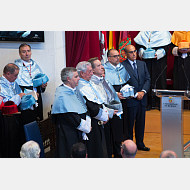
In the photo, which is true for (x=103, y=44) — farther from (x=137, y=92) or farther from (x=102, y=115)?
(x=102, y=115)

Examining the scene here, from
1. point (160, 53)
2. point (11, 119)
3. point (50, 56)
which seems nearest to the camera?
point (11, 119)

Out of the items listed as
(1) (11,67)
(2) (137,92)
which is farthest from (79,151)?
(2) (137,92)

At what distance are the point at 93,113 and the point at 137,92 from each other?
4.65ft

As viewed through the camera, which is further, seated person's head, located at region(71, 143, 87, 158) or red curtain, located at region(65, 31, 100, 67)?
red curtain, located at region(65, 31, 100, 67)

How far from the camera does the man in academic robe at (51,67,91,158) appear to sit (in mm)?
3219

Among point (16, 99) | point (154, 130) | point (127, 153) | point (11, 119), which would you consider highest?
point (16, 99)

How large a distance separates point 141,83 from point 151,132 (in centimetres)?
159

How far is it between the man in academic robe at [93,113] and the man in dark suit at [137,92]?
116 centimetres

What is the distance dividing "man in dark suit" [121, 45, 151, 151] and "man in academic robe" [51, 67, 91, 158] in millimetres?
1460

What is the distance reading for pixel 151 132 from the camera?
5930 mm

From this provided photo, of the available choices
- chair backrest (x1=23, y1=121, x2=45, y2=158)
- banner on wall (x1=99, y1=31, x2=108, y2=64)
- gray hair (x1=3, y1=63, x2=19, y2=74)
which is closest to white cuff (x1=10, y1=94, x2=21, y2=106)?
gray hair (x1=3, y1=63, x2=19, y2=74)

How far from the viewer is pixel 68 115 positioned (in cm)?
322

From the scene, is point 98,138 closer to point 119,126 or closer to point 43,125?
point 119,126

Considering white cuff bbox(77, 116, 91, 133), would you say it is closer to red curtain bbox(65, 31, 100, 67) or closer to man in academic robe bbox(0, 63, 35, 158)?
man in academic robe bbox(0, 63, 35, 158)
